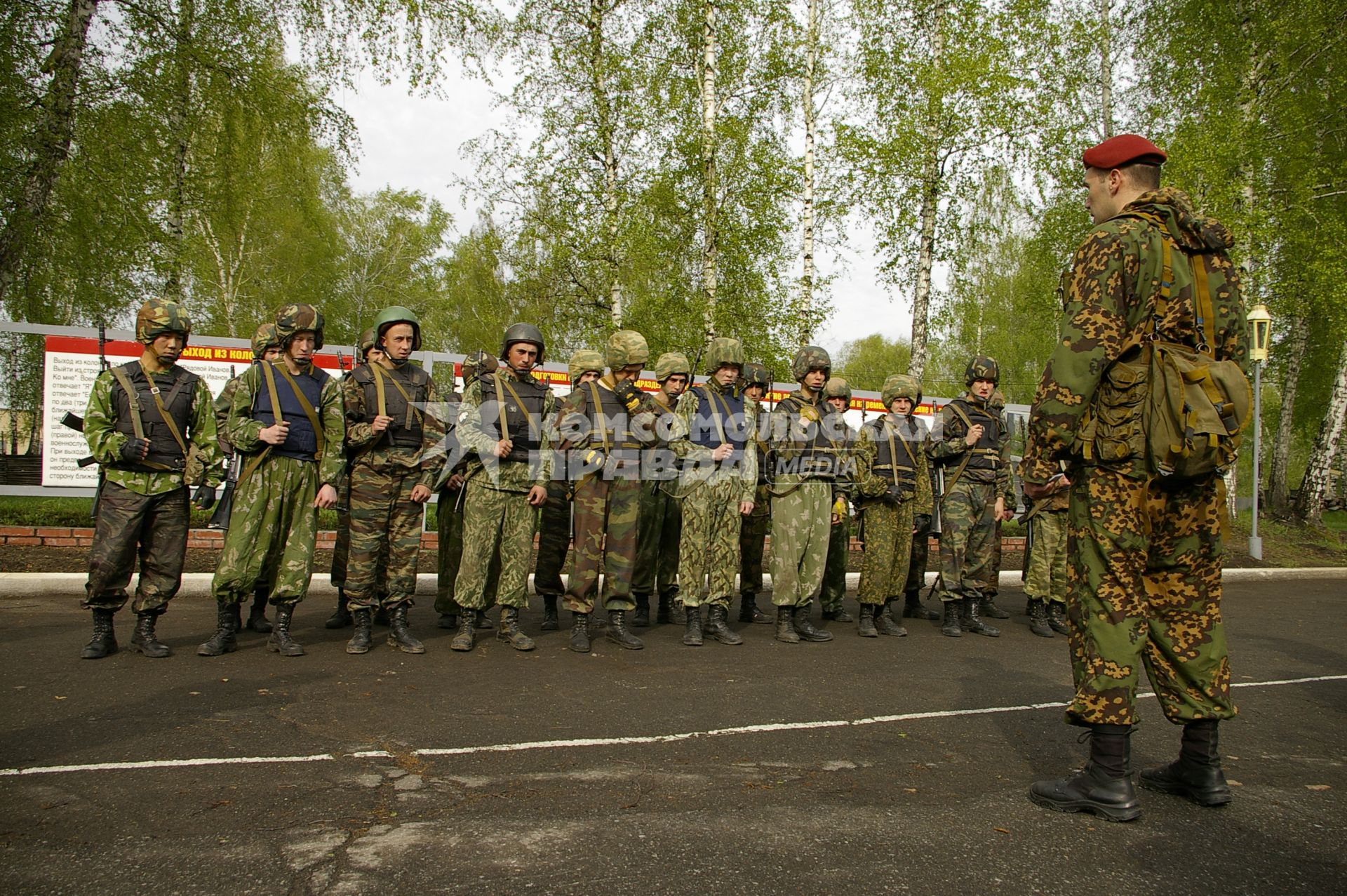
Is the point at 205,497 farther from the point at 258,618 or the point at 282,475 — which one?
the point at 258,618

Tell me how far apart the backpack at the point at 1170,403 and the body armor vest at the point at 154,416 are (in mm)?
5726

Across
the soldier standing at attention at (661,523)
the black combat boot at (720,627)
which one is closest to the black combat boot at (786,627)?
the black combat boot at (720,627)

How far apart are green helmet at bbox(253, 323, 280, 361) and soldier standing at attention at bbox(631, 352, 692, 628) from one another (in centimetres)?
334

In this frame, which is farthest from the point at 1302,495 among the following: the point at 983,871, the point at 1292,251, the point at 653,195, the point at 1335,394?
the point at 983,871

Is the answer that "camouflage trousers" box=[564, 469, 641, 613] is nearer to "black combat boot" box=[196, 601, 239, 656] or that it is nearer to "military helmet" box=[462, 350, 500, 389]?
"military helmet" box=[462, 350, 500, 389]

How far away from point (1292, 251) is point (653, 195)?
49.0ft

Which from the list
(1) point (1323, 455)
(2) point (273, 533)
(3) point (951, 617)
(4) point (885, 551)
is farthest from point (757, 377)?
(1) point (1323, 455)

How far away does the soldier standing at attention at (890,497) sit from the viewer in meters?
7.50

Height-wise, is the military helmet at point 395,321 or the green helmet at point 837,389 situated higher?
the military helmet at point 395,321

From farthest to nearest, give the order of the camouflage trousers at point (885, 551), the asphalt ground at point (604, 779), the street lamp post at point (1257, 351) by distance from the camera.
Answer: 1. the street lamp post at point (1257, 351)
2. the camouflage trousers at point (885, 551)
3. the asphalt ground at point (604, 779)

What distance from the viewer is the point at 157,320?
585 centimetres

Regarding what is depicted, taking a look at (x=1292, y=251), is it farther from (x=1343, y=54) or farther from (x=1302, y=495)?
(x=1302, y=495)

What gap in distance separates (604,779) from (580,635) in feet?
9.42

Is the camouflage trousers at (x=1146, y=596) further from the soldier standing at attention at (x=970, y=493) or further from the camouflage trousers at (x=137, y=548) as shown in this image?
the camouflage trousers at (x=137, y=548)
